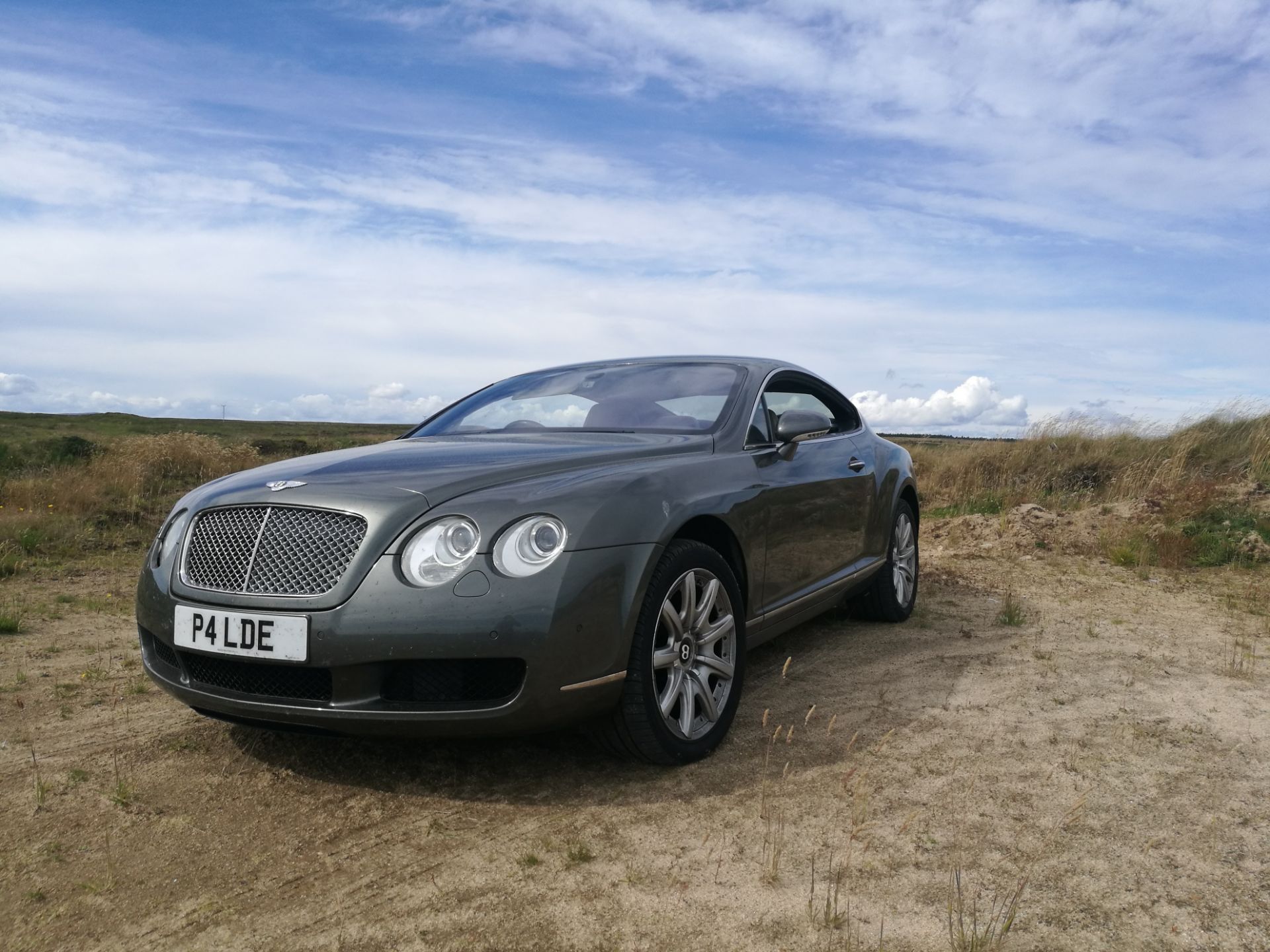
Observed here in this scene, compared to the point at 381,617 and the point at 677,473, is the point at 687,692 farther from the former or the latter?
the point at 381,617

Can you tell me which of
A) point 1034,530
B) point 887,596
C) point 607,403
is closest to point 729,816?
point 607,403

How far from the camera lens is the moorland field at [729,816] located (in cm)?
233

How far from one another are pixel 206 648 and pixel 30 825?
0.71 meters

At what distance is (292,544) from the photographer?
2.99m

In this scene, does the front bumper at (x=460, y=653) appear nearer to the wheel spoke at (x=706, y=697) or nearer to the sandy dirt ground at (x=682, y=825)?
the sandy dirt ground at (x=682, y=825)

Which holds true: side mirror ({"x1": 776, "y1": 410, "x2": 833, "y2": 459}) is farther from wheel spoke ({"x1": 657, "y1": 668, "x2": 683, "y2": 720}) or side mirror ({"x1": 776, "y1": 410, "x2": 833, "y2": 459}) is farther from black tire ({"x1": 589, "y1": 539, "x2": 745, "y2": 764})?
wheel spoke ({"x1": 657, "y1": 668, "x2": 683, "y2": 720})

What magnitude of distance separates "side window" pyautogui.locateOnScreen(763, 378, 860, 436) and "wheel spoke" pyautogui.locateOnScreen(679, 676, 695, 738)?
4.70 ft

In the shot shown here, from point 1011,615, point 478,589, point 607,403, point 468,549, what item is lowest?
point 1011,615

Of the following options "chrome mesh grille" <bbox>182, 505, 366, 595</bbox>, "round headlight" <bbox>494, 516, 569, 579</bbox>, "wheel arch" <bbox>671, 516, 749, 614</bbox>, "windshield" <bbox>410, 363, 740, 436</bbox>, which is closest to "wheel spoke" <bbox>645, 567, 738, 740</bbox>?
"wheel arch" <bbox>671, 516, 749, 614</bbox>

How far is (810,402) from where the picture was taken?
5375 mm

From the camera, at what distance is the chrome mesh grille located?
2.91 metres

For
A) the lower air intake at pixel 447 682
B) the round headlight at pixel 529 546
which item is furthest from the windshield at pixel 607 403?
the lower air intake at pixel 447 682

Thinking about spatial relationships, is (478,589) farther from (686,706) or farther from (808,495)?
(808,495)

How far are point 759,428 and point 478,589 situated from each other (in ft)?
6.35
